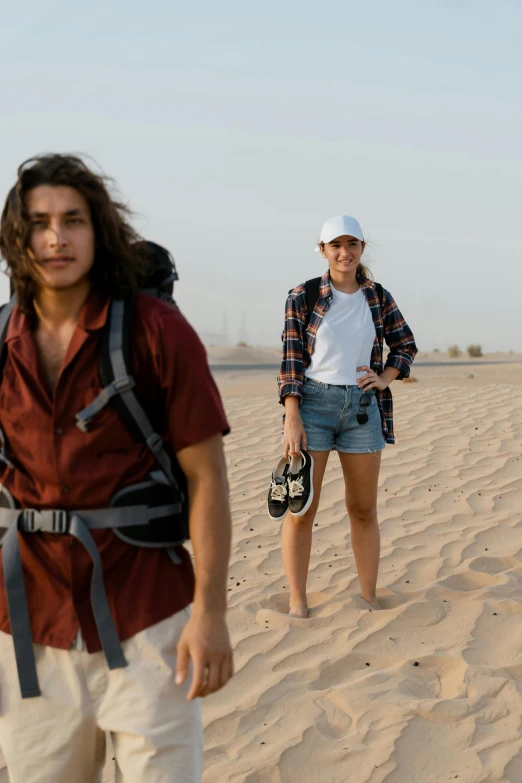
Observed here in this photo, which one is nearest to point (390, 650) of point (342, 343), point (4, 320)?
point (342, 343)

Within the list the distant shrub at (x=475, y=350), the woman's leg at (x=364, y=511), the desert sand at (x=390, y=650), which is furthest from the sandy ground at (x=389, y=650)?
the distant shrub at (x=475, y=350)

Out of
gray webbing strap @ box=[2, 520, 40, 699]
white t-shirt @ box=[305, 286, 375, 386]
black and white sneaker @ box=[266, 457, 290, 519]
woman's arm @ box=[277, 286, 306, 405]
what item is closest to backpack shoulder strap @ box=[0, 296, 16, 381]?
gray webbing strap @ box=[2, 520, 40, 699]

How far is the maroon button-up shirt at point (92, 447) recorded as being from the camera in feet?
6.60

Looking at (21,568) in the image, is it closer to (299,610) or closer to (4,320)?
(4,320)

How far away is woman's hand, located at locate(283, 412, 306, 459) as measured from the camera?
454 cm

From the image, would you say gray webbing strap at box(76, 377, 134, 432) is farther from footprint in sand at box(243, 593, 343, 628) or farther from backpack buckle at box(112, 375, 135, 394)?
footprint in sand at box(243, 593, 343, 628)

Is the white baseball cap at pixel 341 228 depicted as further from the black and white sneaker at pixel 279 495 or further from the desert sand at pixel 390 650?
the desert sand at pixel 390 650

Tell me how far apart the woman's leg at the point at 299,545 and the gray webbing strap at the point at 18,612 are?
274 cm

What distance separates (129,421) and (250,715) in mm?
2250

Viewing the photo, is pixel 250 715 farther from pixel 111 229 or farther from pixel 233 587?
pixel 111 229

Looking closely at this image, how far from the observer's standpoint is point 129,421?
203cm

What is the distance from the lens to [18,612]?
6.79 feet

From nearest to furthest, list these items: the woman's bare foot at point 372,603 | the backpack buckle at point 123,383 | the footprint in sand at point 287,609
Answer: the backpack buckle at point 123,383
the footprint in sand at point 287,609
the woman's bare foot at point 372,603

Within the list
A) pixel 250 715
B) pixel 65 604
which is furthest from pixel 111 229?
pixel 250 715
